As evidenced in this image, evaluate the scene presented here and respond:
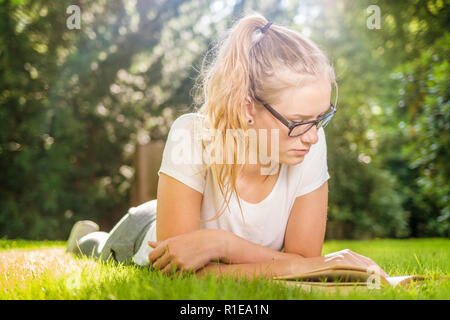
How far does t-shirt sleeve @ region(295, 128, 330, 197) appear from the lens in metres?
2.40

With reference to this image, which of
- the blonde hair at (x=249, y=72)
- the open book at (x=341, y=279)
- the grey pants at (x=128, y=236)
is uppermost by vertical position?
the blonde hair at (x=249, y=72)

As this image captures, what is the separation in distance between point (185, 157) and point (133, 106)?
681cm

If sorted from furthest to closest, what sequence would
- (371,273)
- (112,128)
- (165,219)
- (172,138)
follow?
(112,128) < (172,138) < (165,219) < (371,273)

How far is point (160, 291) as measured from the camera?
4.97 feet

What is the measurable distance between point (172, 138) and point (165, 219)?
0.43 meters

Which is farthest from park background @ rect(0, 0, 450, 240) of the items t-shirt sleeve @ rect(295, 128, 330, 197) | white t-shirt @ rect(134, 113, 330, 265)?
white t-shirt @ rect(134, 113, 330, 265)

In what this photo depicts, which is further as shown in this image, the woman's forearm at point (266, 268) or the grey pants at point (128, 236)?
the grey pants at point (128, 236)

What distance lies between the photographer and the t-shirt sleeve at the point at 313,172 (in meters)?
2.40

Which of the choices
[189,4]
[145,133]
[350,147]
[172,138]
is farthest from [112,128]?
[172,138]

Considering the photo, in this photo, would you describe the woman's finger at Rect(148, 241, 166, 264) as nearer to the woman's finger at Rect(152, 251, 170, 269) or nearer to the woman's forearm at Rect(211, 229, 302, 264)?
the woman's finger at Rect(152, 251, 170, 269)

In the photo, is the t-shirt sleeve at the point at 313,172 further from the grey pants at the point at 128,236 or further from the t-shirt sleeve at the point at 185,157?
the grey pants at the point at 128,236

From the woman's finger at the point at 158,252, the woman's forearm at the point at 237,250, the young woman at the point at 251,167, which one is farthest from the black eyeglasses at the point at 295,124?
the woman's finger at the point at 158,252

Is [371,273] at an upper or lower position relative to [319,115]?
lower
